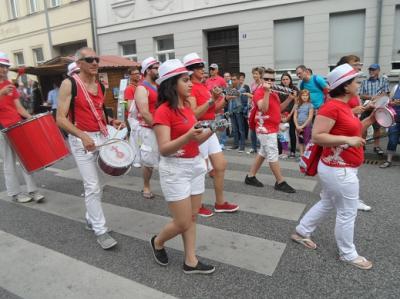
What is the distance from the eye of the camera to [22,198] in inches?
202

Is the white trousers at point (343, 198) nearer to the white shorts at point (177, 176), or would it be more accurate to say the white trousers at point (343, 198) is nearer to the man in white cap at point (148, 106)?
the white shorts at point (177, 176)

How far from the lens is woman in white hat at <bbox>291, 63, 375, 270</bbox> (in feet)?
9.32

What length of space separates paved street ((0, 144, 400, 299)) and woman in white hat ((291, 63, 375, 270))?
12.9 inches

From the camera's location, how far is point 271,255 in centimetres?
330

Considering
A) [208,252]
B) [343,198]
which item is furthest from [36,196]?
[343,198]

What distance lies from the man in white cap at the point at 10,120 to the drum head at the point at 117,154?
6.22ft

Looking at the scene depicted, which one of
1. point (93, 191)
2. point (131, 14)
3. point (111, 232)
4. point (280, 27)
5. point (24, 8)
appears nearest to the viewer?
point (93, 191)

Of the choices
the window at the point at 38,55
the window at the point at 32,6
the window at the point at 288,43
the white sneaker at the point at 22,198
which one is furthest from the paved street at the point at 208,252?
the window at the point at 32,6

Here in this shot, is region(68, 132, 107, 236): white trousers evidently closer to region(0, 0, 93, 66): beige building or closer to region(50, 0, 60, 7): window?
region(0, 0, 93, 66): beige building

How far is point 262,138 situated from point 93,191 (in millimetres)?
2604

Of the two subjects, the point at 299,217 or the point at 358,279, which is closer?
the point at 358,279

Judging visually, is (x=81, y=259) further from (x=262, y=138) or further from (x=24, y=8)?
(x=24, y=8)

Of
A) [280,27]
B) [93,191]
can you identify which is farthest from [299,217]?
[280,27]

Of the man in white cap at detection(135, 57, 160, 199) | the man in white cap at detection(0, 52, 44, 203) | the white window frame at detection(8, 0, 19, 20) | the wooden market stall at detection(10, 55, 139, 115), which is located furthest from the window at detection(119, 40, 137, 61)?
the man in white cap at detection(135, 57, 160, 199)
